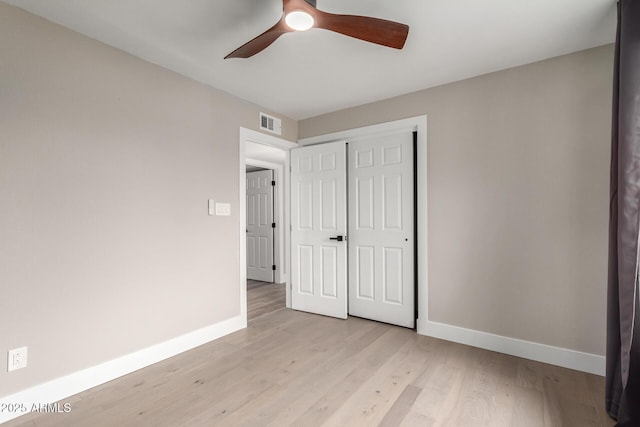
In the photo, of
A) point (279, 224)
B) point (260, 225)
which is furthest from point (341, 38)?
point (260, 225)

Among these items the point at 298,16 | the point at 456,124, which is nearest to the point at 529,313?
the point at 456,124

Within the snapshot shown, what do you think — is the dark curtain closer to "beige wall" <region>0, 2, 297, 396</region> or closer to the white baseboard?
Answer: the white baseboard

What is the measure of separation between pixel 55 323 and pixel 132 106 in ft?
5.37

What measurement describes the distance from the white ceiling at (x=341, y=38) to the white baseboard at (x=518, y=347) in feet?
7.69

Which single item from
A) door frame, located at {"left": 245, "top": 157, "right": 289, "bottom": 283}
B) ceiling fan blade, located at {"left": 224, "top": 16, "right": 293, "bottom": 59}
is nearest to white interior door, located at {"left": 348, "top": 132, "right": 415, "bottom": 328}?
ceiling fan blade, located at {"left": 224, "top": 16, "right": 293, "bottom": 59}

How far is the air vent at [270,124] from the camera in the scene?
137 inches

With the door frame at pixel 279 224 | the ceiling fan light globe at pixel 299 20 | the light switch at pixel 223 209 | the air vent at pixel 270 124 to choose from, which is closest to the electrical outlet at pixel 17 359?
the light switch at pixel 223 209

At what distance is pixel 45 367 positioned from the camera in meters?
1.92

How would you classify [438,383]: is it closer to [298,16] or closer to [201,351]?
[201,351]

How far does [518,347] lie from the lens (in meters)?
2.54

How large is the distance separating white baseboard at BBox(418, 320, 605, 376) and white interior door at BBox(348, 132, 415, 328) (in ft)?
0.96

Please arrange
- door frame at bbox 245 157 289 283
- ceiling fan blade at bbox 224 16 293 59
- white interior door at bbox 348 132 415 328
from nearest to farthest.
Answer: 1. ceiling fan blade at bbox 224 16 293 59
2. white interior door at bbox 348 132 415 328
3. door frame at bbox 245 157 289 283

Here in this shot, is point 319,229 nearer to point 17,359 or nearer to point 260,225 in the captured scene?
point 260,225

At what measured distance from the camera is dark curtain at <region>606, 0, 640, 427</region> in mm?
1516
